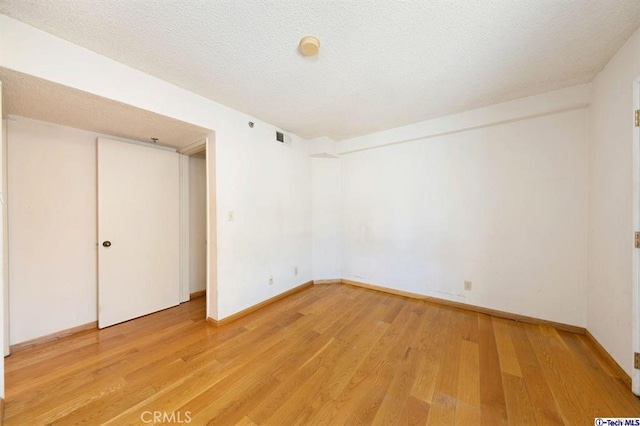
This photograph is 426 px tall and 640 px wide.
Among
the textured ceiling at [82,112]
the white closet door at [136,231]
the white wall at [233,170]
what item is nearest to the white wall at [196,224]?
the white closet door at [136,231]

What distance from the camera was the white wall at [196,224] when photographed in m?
3.44

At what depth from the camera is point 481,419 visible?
1.35 metres

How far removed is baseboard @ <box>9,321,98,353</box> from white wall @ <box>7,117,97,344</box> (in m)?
0.04

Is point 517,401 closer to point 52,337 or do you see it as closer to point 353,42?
point 353,42

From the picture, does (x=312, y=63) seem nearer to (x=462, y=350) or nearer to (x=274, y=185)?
(x=274, y=185)

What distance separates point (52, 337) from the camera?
2.24 metres

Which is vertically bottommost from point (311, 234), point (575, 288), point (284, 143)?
point (575, 288)

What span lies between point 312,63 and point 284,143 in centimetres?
166

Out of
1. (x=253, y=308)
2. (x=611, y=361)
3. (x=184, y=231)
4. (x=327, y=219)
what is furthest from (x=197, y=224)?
(x=611, y=361)

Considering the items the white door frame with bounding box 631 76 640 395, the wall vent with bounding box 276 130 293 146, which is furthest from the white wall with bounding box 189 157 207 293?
the white door frame with bounding box 631 76 640 395

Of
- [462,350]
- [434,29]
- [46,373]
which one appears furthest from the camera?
[462,350]

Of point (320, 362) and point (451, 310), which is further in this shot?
point (451, 310)

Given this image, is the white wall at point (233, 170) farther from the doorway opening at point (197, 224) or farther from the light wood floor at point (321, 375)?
the doorway opening at point (197, 224)

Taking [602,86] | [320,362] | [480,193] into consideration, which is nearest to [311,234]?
[320,362]
